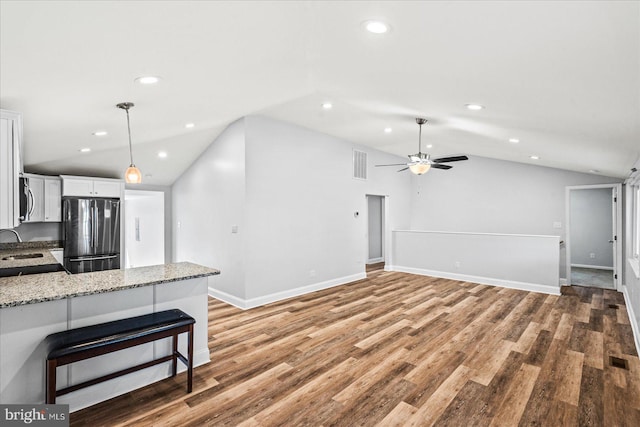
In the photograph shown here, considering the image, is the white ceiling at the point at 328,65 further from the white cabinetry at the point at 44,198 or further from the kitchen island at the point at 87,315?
the kitchen island at the point at 87,315

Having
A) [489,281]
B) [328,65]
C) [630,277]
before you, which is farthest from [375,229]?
[328,65]

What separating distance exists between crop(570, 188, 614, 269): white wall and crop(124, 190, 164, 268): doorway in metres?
10.2

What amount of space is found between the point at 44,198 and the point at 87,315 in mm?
4013

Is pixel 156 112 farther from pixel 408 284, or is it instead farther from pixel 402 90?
pixel 408 284

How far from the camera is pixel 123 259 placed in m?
6.10

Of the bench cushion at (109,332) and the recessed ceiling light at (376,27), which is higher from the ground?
the recessed ceiling light at (376,27)

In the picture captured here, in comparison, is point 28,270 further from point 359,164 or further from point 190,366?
point 359,164

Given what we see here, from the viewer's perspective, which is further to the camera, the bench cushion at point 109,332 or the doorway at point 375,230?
the doorway at point 375,230

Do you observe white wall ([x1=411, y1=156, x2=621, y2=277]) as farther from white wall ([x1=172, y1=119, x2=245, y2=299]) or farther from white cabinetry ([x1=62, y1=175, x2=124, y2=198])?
white cabinetry ([x1=62, y1=175, x2=124, y2=198])

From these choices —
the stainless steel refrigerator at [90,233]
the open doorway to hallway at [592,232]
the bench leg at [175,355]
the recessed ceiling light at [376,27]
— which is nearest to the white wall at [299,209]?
the bench leg at [175,355]

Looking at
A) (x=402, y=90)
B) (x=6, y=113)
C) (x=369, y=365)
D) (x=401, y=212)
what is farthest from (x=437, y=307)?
(x=6, y=113)

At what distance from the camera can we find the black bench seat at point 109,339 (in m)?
2.08

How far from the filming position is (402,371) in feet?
9.98

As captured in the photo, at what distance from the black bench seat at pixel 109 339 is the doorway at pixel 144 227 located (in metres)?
4.42
